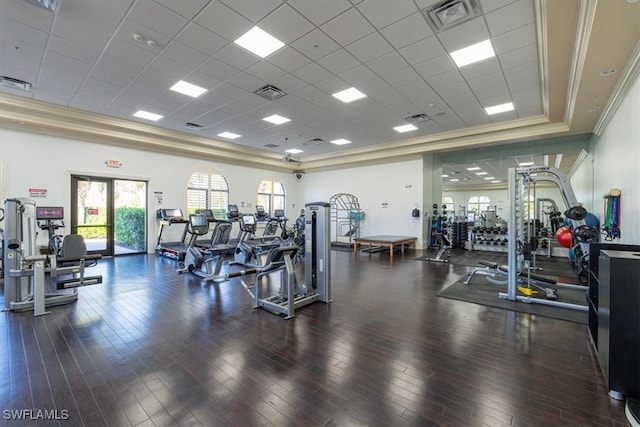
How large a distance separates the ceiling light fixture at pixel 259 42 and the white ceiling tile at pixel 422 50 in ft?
6.15

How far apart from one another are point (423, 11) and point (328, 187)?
31.0ft

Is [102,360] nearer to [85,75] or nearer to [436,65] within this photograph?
[85,75]

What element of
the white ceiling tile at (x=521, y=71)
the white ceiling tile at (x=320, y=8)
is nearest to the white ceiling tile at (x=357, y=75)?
the white ceiling tile at (x=320, y=8)

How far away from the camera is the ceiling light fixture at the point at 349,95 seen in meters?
5.77

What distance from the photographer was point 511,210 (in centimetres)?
443

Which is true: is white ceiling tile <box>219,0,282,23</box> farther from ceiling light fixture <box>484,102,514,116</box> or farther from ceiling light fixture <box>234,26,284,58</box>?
ceiling light fixture <box>484,102,514,116</box>

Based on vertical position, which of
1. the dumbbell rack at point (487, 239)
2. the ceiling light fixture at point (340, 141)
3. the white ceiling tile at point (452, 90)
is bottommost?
the dumbbell rack at point (487, 239)

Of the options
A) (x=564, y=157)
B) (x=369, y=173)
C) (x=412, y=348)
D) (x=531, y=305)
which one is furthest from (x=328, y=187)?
(x=412, y=348)

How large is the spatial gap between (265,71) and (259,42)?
81 centimetres

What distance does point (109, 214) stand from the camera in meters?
8.20

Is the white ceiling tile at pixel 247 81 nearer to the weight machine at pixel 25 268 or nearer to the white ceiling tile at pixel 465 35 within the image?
the white ceiling tile at pixel 465 35

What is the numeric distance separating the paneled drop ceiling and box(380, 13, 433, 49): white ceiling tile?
27 millimetres

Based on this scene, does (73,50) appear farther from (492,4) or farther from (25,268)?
(492,4)

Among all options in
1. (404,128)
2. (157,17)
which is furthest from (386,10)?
(404,128)
